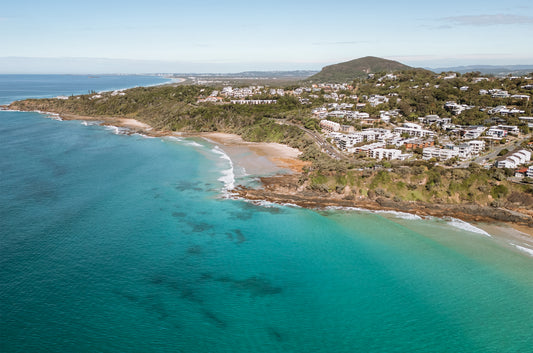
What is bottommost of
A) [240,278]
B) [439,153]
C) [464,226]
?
[464,226]

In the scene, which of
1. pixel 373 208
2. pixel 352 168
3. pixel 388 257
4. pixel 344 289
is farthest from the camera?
pixel 352 168

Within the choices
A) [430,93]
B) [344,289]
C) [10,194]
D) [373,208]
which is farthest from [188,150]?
[430,93]

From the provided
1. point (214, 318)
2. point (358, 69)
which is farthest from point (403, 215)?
point (358, 69)

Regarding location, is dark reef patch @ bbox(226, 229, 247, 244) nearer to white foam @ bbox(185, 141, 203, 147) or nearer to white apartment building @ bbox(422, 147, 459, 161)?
A: white apartment building @ bbox(422, 147, 459, 161)

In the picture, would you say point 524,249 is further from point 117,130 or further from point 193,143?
point 117,130

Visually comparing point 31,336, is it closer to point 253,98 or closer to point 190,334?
point 190,334

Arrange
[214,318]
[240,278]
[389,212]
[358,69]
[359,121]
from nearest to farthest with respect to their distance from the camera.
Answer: [214,318]
[240,278]
[389,212]
[359,121]
[358,69]

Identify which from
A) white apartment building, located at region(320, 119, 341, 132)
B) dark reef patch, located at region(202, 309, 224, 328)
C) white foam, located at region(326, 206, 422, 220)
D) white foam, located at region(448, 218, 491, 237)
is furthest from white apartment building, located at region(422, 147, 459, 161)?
dark reef patch, located at region(202, 309, 224, 328)
